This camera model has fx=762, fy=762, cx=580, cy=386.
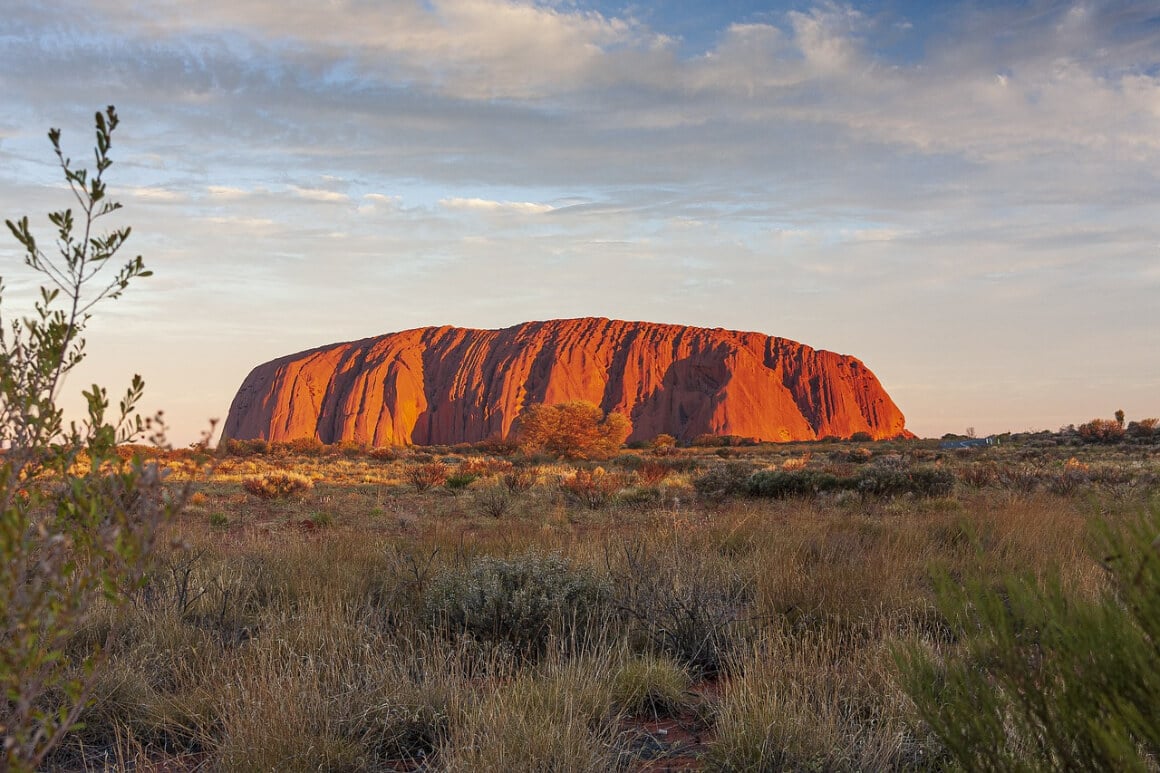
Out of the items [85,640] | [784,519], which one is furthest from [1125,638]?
[784,519]

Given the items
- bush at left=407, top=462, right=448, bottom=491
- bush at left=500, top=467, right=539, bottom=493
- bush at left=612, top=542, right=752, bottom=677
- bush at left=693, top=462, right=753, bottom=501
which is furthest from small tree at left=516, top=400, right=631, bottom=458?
bush at left=612, top=542, right=752, bottom=677

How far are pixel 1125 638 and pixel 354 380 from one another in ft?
321

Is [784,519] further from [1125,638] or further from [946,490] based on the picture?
[1125,638]

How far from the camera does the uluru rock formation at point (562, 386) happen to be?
88.1m

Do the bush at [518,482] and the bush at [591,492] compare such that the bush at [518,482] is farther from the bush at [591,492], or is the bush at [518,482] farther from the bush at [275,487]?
the bush at [275,487]

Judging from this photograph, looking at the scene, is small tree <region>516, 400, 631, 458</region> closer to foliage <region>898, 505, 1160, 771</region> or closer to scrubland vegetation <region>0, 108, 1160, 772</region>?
scrubland vegetation <region>0, 108, 1160, 772</region>

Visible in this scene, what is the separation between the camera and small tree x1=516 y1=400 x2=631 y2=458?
128 feet

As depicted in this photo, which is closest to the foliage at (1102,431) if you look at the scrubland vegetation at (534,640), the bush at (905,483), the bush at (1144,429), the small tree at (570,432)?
the bush at (1144,429)

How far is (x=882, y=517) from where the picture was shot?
37.8 ft

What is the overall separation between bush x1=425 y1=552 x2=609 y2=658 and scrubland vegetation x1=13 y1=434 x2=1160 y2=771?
0.8 inches

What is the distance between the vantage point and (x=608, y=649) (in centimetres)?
453

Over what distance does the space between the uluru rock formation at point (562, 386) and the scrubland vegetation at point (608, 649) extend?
7426 cm

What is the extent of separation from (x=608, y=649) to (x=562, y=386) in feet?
279

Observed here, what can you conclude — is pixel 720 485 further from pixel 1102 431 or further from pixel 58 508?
pixel 1102 431
